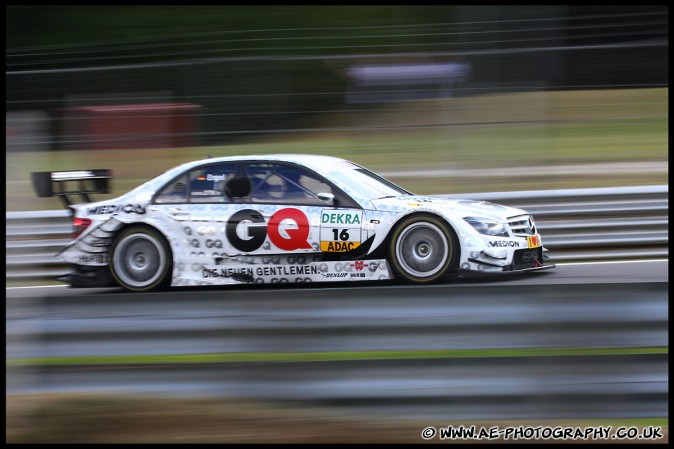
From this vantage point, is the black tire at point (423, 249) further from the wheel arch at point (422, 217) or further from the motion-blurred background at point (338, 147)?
the motion-blurred background at point (338, 147)

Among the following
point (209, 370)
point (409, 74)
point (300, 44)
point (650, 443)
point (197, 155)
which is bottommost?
point (650, 443)

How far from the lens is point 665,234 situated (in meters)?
8.97

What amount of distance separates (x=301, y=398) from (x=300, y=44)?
333 inches

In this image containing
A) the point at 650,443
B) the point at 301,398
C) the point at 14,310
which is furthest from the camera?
the point at 14,310

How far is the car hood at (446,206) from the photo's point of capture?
23.6 feet

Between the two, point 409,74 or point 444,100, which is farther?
point 409,74

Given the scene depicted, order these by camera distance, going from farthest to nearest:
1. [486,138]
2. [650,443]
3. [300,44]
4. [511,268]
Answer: [300,44], [486,138], [511,268], [650,443]

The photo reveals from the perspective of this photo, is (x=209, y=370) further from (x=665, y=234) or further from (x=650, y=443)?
(x=665, y=234)

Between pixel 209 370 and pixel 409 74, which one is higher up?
pixel 409 74

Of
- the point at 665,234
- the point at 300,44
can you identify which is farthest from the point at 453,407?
the point at 300,44

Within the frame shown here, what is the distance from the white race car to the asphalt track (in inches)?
107

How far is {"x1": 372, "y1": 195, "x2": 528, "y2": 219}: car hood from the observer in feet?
23.6

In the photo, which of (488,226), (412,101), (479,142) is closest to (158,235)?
(488,226)

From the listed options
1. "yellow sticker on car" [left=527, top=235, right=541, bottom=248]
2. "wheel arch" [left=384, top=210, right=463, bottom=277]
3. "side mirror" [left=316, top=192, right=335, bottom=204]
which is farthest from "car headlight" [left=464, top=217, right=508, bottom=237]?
"side mirror" [left=316, top=192, right=335, bottom=204]
